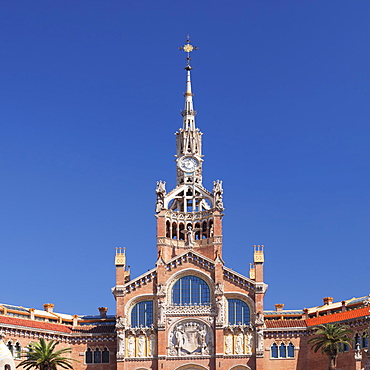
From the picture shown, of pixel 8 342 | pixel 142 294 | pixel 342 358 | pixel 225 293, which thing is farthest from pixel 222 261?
pixel 8 342

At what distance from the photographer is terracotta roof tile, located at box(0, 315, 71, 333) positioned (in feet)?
350

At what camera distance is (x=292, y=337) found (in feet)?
361

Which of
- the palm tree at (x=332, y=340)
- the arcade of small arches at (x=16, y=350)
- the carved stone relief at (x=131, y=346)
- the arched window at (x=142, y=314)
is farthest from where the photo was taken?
the arched window at (x=142, y=314)

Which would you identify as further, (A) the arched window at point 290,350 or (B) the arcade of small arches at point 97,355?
(B) the arcade of small arches at point 97,355

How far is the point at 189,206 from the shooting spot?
406ft

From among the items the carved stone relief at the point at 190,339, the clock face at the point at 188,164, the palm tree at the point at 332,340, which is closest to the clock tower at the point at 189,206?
the clock face at the point at 188,164

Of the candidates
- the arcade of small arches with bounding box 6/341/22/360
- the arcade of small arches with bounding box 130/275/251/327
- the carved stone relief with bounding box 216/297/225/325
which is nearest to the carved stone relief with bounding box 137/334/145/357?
the arcade of small arches with bounding box 130/275/251/327

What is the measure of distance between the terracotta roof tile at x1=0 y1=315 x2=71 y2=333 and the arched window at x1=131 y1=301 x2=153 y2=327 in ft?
29.2

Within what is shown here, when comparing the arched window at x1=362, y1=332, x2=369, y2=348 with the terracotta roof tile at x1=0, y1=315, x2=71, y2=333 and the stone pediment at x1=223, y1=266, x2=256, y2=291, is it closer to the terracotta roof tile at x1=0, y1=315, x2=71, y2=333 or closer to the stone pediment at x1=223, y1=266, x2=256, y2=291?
the stone pediment at x1=223, y1=266, x2=256, y2=291

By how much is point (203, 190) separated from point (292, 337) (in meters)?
25.2

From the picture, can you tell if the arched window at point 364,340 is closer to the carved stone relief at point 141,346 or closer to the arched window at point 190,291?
the arched window at point 190,291

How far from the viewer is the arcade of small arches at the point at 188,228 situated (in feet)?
392

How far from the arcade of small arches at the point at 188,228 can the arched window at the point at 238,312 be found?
1188 cm

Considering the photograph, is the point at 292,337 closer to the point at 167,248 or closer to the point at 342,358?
the point at 342,358
